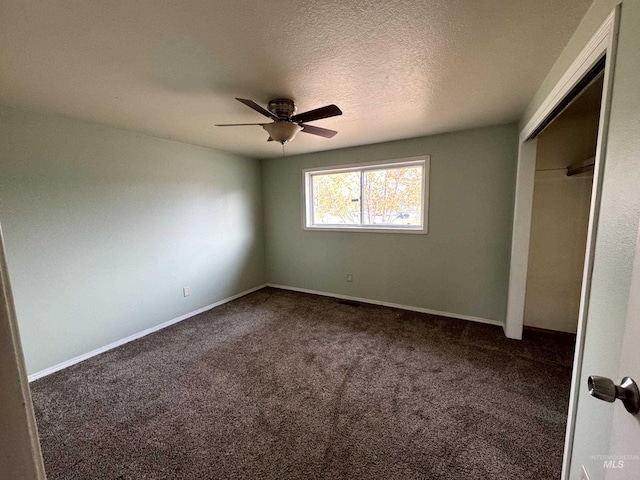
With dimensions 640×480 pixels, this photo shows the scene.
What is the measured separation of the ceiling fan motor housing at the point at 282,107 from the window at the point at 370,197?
1.80m

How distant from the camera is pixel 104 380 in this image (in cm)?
224

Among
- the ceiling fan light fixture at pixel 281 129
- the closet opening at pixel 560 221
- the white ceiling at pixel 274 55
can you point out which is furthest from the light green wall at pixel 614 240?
the closet opening at pixel 560 221

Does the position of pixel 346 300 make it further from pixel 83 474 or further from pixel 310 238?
pixel 83 474

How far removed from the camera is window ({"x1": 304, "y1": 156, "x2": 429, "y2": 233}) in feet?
11.6

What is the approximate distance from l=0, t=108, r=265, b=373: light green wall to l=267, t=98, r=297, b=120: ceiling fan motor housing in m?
1.79

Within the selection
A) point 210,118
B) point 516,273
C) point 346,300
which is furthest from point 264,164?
point 516,273

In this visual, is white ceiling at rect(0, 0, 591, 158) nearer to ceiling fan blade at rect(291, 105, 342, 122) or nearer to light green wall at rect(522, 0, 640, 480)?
ceiling fan blade at rect(291, 105, 342, 122)

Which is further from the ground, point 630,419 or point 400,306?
point 630,419

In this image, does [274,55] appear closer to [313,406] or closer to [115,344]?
[313,406]

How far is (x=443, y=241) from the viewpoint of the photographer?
334 centimetres

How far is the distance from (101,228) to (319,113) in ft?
8.03

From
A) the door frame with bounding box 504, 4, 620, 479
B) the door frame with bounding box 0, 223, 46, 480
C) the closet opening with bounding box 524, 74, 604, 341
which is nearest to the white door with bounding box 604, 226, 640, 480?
the door frame with bounding box 504, 4, 620, 479

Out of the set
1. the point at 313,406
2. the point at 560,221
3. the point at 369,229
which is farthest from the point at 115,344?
the point at 560,221

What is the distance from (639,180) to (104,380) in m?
3.38
